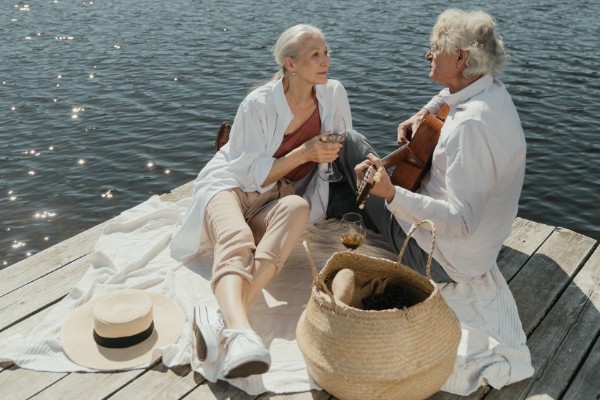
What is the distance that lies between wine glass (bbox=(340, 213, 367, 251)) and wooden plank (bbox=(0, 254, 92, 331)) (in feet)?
6.21

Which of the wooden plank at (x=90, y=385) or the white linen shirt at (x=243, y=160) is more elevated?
the white linen shirt at (x=243, y=160)

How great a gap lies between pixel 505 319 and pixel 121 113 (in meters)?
7.86

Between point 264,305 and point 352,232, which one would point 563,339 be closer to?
point 352,232

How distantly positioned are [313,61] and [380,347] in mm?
2273

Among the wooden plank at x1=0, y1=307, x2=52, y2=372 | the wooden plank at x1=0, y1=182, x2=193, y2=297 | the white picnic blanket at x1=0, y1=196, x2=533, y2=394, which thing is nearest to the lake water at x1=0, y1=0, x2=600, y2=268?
the wooden plank at x1=0, y1=182, x2=193, y2=297

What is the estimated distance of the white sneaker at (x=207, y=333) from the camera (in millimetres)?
3766

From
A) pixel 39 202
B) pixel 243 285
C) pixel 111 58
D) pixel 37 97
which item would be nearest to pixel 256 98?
pixel 243 285

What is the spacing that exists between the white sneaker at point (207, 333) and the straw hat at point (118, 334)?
316 millimetres

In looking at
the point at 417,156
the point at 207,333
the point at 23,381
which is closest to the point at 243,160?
the point at 417,156

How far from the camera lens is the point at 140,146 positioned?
971 centimetres

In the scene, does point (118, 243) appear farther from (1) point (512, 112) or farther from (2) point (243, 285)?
(1) point (512, 112)

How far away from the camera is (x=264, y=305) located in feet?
15.0

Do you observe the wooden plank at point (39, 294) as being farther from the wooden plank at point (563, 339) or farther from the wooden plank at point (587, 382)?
the wooden plank at point (587, 382)

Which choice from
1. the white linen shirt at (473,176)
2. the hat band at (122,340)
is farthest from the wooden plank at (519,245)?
the hat band at (122,340)
